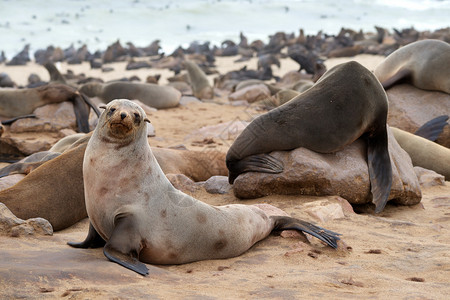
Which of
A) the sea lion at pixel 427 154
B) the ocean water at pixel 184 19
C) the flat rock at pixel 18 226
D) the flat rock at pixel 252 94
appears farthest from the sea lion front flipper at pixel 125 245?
the ocean water at pixel 184 19

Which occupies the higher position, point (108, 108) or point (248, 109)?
point (108, 108)

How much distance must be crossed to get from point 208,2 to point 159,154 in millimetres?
40508

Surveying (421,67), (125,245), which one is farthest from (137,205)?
(421,67)

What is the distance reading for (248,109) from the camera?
1084cm

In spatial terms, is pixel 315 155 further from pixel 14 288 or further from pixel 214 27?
pixel 214 27

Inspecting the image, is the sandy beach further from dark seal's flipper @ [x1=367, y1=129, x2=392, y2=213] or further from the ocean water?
the ocean water

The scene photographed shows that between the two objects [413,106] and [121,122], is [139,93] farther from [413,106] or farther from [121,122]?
[121,122]

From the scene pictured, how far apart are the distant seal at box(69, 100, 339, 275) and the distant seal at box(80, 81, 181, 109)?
25.0ft

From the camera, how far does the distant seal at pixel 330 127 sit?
16.2ft

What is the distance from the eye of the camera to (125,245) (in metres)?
2.93

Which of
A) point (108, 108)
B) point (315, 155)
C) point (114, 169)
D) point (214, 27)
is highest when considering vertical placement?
point (108, 108)

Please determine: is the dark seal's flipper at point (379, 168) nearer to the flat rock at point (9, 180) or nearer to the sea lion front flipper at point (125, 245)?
the sea lion front flipper at point (125, 245)

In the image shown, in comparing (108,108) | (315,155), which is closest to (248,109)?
(315,155)

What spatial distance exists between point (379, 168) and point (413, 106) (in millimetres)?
3396
